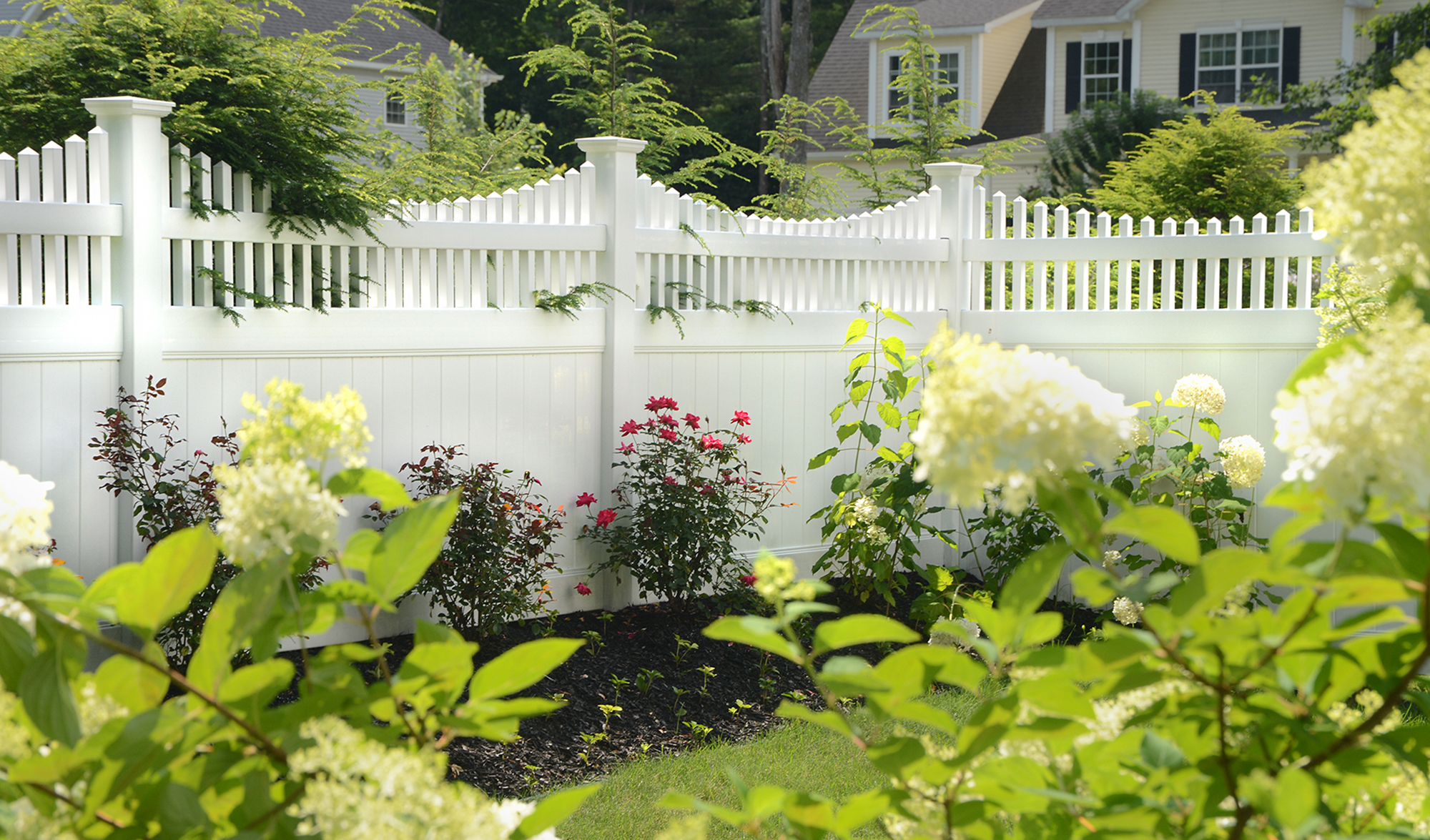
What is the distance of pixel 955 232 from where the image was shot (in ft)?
19.6

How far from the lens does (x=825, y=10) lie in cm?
2628

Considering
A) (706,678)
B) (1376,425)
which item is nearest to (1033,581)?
(1376,425)

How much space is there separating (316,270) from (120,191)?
689 millimetres

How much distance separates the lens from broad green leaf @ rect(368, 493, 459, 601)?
0.96 metres

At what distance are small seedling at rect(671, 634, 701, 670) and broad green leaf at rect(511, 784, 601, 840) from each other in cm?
346

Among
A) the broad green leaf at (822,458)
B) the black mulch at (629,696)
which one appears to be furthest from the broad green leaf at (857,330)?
the black mulch at (629,696)

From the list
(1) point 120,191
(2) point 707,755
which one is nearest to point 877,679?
(2) point 707,755

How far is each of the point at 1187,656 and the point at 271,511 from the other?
2.30 feet

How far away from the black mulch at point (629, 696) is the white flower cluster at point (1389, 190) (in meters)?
2.94

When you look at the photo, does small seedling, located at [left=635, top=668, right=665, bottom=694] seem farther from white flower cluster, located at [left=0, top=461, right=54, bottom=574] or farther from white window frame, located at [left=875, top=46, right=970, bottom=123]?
white window frame, located at [left=875, top=46, right=970, bottom=123]

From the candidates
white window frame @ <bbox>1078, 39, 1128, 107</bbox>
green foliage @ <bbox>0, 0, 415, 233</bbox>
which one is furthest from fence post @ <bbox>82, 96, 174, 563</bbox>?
white window frame @ <bbox>1078, 39, 1128, 107</bbox>

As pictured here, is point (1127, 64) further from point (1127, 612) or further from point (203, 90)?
point (203, 90)

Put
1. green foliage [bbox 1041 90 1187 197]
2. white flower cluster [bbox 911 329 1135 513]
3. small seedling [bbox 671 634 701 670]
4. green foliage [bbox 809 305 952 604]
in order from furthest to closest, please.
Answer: green foliage [bbox 1041 90 1187 197]
green foliage [bbox 809 305 952 604]
small seedling [bbox 671 634 701 670]
white flower cluster [bbox 911 329 1135 513]

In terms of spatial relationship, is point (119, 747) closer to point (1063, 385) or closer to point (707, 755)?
point (1063, 385)
